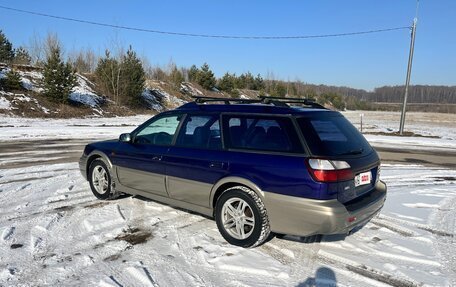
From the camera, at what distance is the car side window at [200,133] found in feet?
15.1

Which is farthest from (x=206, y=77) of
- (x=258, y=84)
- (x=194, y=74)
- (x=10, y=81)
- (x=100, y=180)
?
(x=100, y=180)

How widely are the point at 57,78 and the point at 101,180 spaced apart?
962 inches

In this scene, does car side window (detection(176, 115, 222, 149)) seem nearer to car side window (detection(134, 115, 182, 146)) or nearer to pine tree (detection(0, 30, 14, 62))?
car side window (detection(134, 115, 182, 146))

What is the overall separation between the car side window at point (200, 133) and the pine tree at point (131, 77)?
32009 mm

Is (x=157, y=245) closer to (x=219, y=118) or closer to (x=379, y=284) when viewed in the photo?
(x=219, y=118)

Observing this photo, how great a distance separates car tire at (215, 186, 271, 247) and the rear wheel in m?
2.33

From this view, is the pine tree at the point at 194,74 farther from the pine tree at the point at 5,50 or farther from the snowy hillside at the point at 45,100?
the pine tree at the point at 5,50

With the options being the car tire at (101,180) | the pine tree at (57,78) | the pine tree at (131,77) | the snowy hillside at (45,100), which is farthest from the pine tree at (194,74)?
the car tire at (101,180)

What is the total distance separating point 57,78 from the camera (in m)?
27.4

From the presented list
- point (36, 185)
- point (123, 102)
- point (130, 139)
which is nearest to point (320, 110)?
point (130, 139)

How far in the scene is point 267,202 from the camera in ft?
13.1

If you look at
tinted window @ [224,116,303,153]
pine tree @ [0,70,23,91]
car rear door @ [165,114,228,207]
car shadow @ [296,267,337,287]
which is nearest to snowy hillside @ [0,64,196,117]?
pine tree @ [0,70,23,91]

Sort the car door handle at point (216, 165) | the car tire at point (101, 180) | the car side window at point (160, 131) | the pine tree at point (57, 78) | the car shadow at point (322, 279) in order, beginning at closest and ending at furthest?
the car shadow at point (322, 279) < the car door handle at point (216, 165) < the car side window at point (160, 131) < the car tire at point (101, 180) < the pine tree at point (57, 78)

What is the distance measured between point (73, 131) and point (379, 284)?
17.4 m
